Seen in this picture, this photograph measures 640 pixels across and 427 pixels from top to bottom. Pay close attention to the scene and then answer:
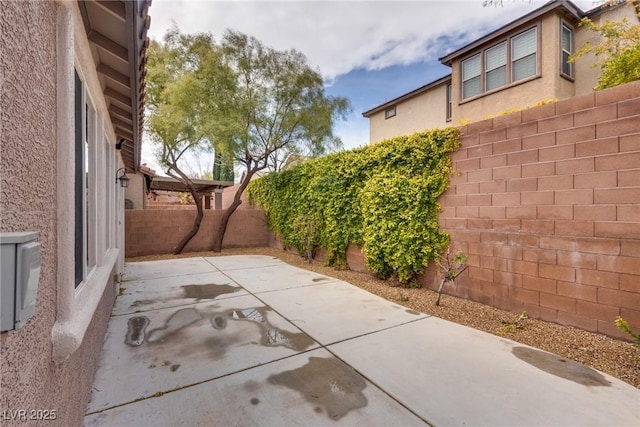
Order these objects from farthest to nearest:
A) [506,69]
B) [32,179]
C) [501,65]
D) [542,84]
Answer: [501,65] < [506,69] < [542,84] < [32,179]

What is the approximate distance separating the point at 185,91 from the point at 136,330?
7792 millimetres

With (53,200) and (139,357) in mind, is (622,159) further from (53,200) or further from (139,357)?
(139,357)

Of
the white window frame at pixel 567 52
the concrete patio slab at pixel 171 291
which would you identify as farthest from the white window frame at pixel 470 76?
the concrete patio slab at pixel 171 291

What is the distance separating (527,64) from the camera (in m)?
9.43

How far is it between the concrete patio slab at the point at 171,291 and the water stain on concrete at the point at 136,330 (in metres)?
0.44

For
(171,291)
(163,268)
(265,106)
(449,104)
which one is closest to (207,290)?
(171,291)

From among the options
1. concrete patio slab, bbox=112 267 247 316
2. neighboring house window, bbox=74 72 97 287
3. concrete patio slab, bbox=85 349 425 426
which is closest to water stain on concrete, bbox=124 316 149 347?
concrete patio slab, bbox=112 267 247 316

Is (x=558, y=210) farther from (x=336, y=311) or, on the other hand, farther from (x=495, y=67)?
(x=495, y=67)

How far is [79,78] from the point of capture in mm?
2475

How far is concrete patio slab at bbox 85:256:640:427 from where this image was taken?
2318mm

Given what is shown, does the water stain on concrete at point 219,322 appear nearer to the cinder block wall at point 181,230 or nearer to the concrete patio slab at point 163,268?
the concrete patio slab at point 163,268

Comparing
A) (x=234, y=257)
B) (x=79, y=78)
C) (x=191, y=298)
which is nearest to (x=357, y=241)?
(x=191, y=298)

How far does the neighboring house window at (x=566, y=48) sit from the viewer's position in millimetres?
9031

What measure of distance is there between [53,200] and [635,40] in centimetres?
1155
